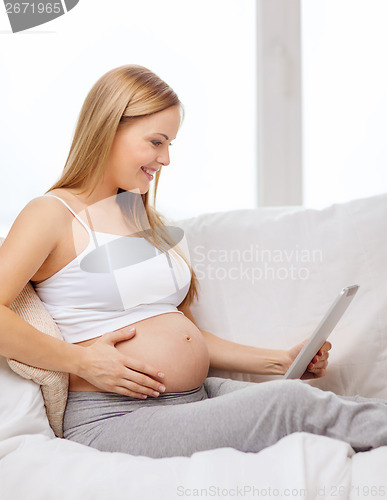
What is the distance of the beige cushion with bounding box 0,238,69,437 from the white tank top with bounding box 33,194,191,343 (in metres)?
0.04

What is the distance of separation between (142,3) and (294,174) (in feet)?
2.88

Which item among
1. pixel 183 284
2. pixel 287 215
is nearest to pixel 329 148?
pixel 287 215

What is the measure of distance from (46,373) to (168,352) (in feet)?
0.79

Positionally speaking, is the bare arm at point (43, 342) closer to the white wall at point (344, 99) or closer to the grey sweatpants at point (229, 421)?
the grey sweatpants at point (229, 421)

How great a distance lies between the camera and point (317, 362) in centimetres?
125

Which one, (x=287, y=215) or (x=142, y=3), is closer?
(x=287, y=215)

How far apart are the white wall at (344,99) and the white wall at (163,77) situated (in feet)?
0.79

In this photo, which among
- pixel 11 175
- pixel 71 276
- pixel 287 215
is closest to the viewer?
pixel 71 276

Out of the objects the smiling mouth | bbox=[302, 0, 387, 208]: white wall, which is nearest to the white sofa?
the smiling mouth

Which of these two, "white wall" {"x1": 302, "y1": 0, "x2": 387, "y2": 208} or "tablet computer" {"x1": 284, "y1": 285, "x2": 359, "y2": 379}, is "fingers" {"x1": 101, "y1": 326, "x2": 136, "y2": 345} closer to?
"tablet computer" {"x1": 284, "y1": 285, "x2": 359, "y2": 379}

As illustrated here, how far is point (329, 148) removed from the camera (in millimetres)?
2236

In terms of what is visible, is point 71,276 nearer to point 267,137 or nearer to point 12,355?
point 12,355

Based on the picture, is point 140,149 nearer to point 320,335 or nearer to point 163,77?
point 320,335

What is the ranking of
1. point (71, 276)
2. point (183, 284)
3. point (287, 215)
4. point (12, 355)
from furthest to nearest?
point (287, 215) → point (183, 284) → point (71, 276) → point (12, 355)
